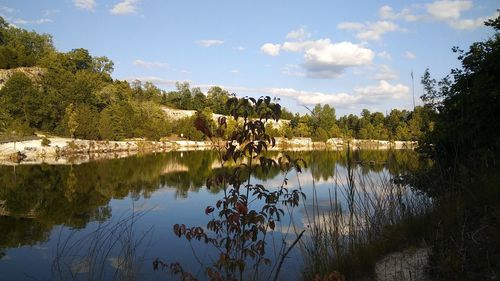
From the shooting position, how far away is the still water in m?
5.51

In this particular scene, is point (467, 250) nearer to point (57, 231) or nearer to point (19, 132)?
point (57, 231)

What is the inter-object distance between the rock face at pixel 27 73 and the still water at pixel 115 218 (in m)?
47.5

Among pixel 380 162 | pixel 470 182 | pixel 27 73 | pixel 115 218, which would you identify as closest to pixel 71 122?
pixel 27 73

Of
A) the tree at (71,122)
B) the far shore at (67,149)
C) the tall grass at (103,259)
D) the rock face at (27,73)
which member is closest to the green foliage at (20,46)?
the rock face at (27,73)

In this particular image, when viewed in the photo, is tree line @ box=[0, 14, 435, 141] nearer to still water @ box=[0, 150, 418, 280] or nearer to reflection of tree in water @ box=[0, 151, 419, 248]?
reflection of tree in water @ box=[0, 151, 419, 248]

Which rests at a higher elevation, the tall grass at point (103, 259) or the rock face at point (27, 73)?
the rock face at point (27, 73)

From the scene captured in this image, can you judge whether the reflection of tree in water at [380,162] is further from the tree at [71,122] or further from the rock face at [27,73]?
the rock face at [27,73]

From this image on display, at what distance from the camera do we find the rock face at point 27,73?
209 feet

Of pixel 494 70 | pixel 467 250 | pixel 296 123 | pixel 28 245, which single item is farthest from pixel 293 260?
pixel 296 123

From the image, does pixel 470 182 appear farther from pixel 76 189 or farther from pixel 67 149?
pixel 67 149

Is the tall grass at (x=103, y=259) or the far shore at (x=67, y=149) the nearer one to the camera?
the tall grass at (x=103, y=259)

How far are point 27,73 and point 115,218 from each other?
66.3m

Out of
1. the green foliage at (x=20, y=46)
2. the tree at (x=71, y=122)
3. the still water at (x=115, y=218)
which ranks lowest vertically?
the still water at (x=115, y=218)

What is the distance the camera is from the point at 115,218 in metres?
10.8
